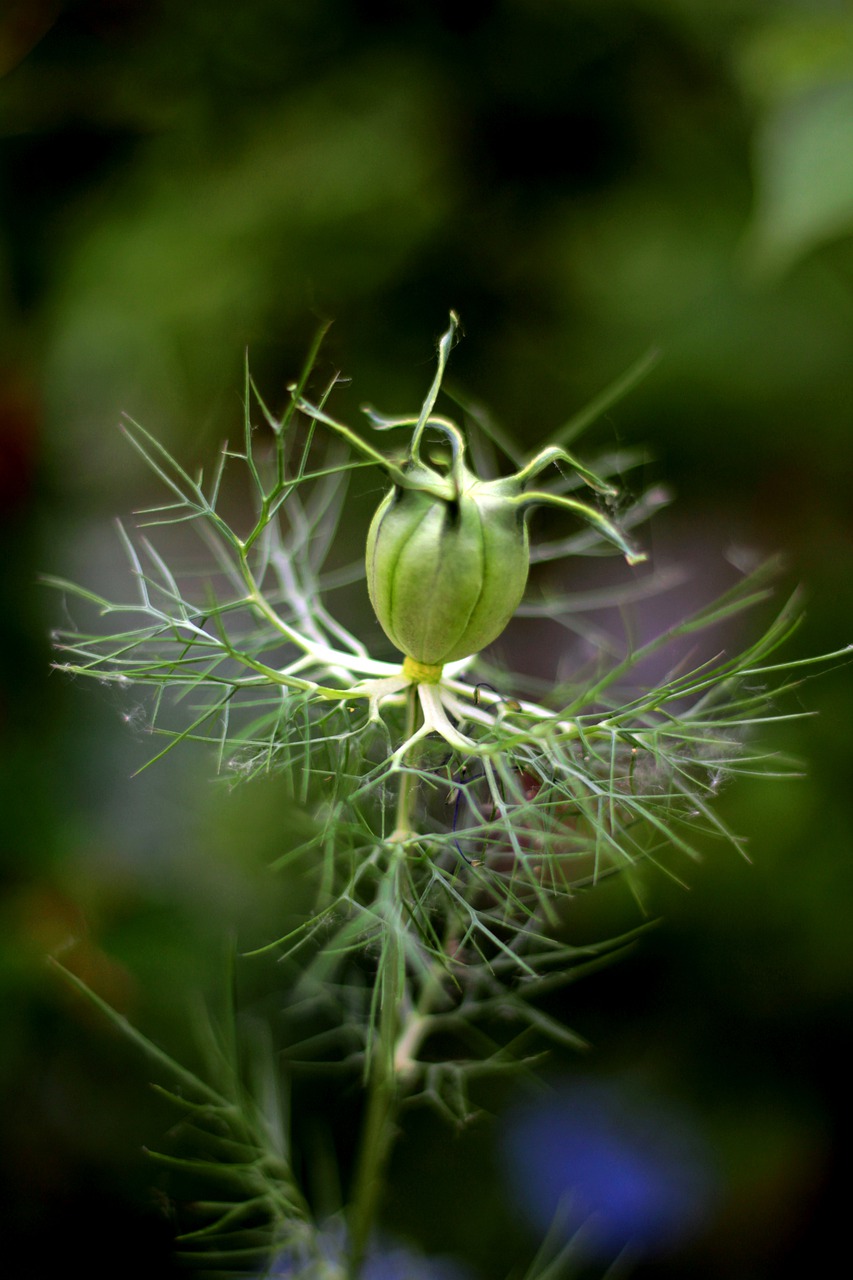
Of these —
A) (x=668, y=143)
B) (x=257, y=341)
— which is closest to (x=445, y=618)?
(x=257, y=341)

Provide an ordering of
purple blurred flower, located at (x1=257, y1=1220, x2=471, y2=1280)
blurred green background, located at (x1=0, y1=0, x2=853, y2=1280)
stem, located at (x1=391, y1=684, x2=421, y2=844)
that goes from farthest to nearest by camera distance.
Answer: blurred green background, located at (x1=0, y1=0, x2=853, y2=1280) < purple blurred flower, located at (x1=257, y1=1220, x2=471, y2=1280) < stem, located at (x1=391, y1=684, x2=421, y2=844)

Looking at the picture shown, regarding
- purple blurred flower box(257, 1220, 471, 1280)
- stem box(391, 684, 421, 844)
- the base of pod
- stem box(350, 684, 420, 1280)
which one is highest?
the base of pod

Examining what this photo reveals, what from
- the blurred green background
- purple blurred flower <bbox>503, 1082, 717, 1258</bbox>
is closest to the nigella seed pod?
the blurred green background

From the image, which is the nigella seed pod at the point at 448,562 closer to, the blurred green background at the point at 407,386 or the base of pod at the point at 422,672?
the base of pod at the point at 422,672

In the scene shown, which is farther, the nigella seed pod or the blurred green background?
the blurred green background

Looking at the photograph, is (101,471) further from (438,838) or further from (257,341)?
(438,838)

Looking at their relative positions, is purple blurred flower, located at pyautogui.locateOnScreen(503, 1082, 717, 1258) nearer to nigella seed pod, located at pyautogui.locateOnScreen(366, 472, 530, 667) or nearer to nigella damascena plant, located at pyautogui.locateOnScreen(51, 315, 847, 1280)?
nigella damascena plant, located at pyautogui.locateOnScreen(51, 315, 847, 1280)

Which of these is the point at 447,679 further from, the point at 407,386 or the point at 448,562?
the point at 407,386
